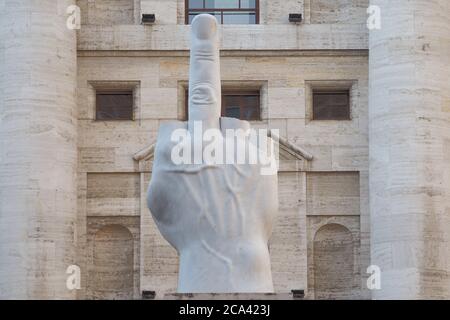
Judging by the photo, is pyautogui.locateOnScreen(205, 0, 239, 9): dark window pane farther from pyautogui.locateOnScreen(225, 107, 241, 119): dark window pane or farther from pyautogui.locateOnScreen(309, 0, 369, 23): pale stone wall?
pyautogui.locateOnScreen(225, 107, 241, 119): dark window pane

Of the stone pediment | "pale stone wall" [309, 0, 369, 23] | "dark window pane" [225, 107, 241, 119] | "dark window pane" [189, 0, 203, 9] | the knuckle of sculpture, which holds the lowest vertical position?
the knuckle of sculpture

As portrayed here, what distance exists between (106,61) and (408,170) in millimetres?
6964

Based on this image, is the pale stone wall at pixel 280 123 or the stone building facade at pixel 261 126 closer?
the stone building facade at pixel 261 126

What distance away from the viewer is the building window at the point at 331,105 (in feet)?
132

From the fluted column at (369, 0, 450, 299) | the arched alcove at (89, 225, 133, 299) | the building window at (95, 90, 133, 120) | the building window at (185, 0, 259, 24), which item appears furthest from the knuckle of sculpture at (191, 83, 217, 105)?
the building window at (185, 0, 259, 24)

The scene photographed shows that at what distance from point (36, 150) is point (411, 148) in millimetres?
7460

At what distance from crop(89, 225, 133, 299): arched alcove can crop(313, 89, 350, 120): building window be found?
480 cm

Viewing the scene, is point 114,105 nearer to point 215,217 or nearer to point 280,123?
point 280,123

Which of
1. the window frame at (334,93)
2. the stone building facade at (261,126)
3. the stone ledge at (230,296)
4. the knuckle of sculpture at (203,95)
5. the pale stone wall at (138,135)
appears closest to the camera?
the stone ledge at (230,296)

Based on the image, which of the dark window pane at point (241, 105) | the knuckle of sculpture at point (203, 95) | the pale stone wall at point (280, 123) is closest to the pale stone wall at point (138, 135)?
the pale stone wall at point (280, 123)

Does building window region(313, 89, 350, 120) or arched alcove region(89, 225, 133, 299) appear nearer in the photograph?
A: arched alcove region(89, 225, 133, 299)

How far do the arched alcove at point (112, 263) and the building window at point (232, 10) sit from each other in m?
4.94

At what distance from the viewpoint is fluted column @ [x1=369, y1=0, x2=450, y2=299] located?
37344 mm

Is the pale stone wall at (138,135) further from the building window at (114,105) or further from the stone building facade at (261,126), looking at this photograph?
the building window at (114,105)
